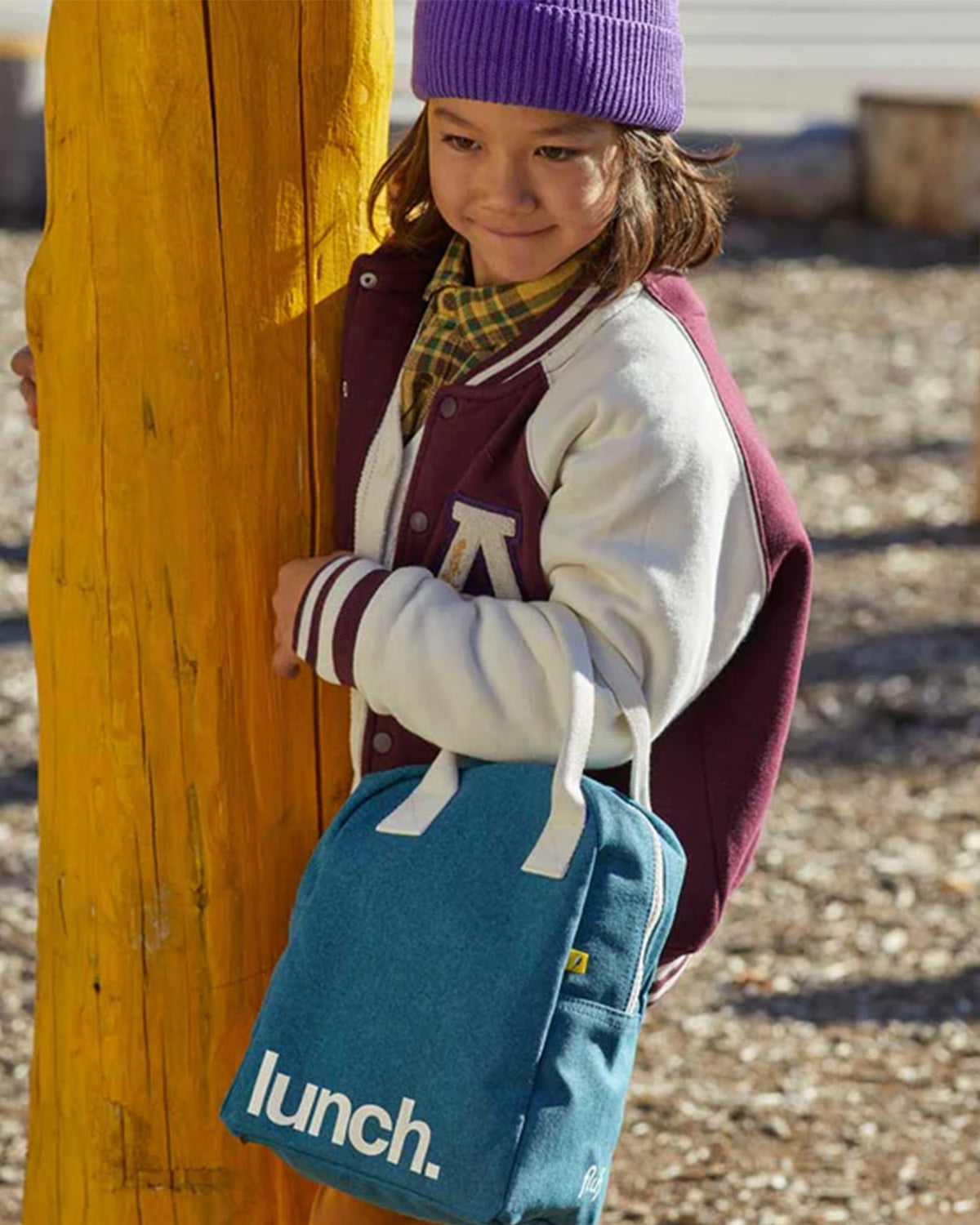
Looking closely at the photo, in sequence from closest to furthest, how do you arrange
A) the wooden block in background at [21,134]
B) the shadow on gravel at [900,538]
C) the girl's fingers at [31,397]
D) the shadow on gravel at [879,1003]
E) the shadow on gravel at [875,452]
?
the girl's fingers at [31,397]
the shadow on gravel at [879,1003]
the shadow on gravel at [900,538]
the shadow on gravel at [875,452]
the wooden block in background at [21,134]

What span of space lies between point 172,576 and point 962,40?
13.3 meters

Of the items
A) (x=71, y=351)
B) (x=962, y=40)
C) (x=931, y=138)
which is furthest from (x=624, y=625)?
(x=962, y=40)

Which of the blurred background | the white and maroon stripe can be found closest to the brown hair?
the white and maroon stripe

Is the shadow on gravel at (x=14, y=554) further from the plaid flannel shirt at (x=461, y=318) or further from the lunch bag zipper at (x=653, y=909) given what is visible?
the lunch bag zipper at (x=653, y=909)

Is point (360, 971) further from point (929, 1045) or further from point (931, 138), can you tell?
point (931, 138)

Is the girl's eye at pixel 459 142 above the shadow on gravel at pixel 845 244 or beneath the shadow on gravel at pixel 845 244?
above

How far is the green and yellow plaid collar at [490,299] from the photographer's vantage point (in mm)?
2211

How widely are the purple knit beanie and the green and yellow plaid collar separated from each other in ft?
0.58

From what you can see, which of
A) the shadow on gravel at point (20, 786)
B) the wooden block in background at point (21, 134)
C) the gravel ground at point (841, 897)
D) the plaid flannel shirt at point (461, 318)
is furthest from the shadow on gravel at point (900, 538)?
the wooden block in background at point (21, 134)

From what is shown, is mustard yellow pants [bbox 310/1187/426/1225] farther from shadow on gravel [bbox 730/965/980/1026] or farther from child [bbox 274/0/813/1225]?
shadow on gravel [bbox 730/965/980/1026]

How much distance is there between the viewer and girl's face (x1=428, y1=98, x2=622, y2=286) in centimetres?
211

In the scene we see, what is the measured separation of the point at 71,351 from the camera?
232 centimetres

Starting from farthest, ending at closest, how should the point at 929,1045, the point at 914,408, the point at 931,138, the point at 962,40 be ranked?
1. the point at 962,40
2. the point at 931,138
3. the point at 914,408
4. the point at 929,1045

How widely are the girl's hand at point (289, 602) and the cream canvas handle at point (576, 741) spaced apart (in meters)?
0.28
